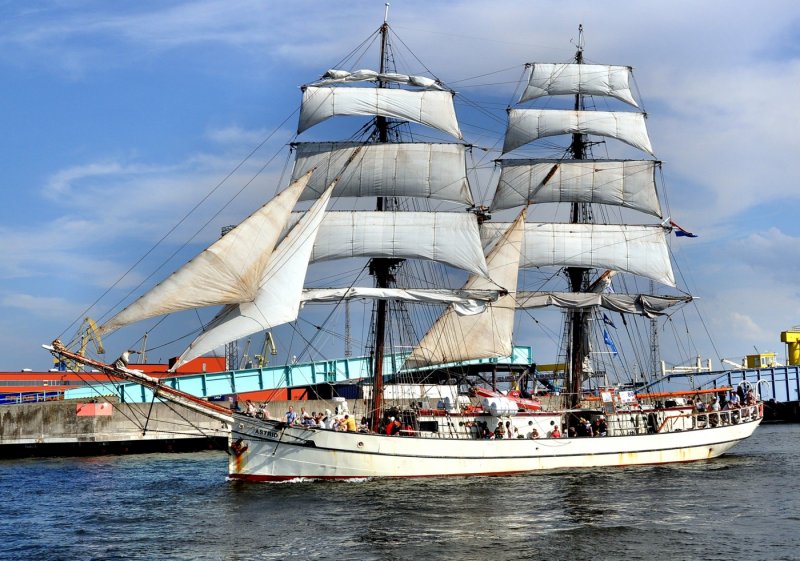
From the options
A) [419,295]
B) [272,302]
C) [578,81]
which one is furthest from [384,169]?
[578,81]

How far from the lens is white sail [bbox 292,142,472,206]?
182 ft

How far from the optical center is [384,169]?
5584 cm

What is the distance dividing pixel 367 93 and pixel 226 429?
23.9 meters

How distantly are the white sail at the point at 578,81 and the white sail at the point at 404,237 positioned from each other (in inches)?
730

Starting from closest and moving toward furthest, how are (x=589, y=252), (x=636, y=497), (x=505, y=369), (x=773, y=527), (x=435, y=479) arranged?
A: (x=773, y=527)
(x=636, y=497)
(x=435, y=479)
(x=589, y=252)
(x=505, y=369)

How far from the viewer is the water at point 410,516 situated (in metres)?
29.2

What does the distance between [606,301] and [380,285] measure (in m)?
18.7

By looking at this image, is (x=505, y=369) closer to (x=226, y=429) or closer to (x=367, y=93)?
(x=226, y=429)

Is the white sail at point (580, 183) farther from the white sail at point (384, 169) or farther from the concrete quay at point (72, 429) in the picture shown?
the concrete quay at point (72, 429)

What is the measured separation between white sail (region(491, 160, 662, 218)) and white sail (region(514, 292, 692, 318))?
671cm

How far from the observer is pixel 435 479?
150ft

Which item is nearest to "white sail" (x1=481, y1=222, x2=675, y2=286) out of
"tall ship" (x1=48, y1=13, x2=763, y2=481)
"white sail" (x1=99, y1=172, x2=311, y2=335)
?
"tall ship" (x1=48, y1=13, x2=763, y2=481)

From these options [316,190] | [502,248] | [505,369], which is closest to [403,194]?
[316,190]

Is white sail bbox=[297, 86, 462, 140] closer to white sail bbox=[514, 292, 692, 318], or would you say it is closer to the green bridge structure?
white sail bbox=[514, 292, 692, 318]
